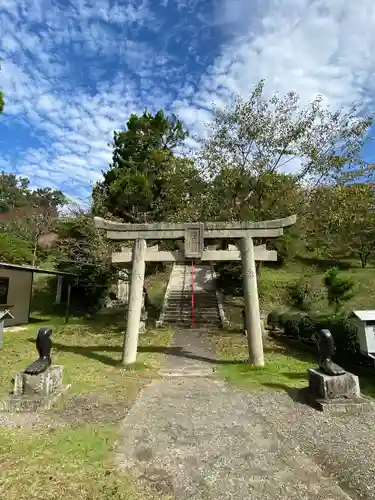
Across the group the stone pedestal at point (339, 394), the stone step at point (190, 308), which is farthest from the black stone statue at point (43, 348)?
the stone step at point (190, 308)

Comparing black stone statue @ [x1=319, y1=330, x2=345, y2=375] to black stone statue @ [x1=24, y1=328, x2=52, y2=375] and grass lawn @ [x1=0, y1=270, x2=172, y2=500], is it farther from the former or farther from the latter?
black stone statue @ [x1=24, y1=328, x2=52, y2=375]

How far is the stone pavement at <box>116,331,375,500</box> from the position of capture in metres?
3.46

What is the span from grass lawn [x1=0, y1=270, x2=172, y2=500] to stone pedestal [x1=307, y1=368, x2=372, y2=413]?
343 cm

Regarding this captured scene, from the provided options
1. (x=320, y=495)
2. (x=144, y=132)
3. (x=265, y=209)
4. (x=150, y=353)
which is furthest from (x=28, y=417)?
(x=144, y=132)

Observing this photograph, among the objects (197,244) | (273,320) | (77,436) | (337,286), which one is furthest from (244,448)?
(273,320)

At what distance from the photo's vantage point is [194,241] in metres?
9.29

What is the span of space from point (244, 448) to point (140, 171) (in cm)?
1806

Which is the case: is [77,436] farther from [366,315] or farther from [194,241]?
[366,315]

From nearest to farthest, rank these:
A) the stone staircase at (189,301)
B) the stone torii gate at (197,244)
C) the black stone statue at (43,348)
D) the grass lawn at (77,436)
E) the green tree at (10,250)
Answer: the grass lawn at (77,436)
the black stone statue at (43,348)
the stone torii gate at (197,244)
the stone staircase at (189,301)
the green tree at (10,250)

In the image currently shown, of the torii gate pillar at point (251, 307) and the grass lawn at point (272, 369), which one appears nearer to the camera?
the grass lawn at point (272, 369)

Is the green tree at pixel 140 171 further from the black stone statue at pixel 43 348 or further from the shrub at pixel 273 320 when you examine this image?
the black stone statue at pixel 43 348

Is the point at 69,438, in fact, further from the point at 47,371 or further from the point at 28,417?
the point at 47,371

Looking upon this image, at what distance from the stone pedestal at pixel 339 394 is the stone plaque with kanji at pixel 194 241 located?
4.42 metres

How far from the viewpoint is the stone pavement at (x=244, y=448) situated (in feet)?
11.3
